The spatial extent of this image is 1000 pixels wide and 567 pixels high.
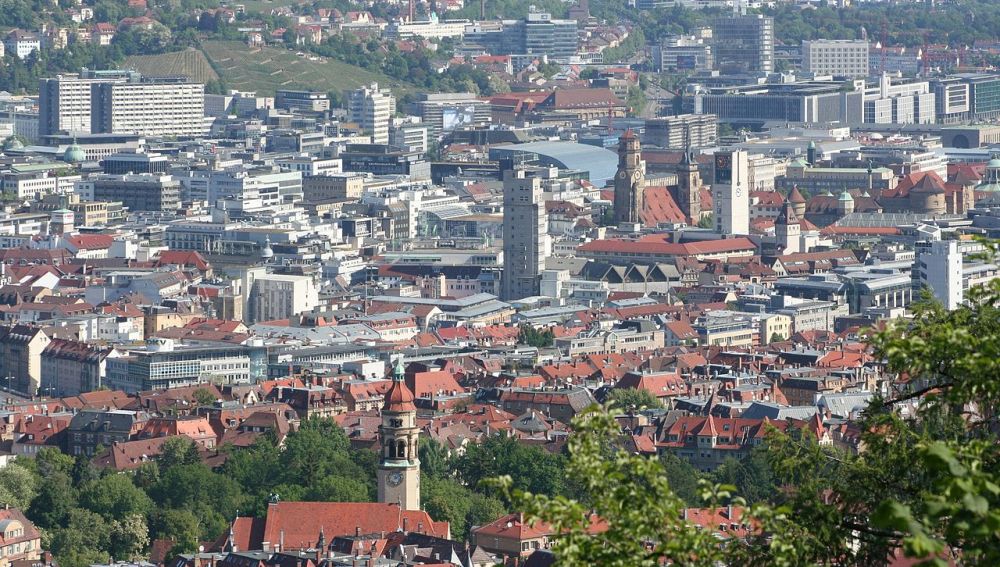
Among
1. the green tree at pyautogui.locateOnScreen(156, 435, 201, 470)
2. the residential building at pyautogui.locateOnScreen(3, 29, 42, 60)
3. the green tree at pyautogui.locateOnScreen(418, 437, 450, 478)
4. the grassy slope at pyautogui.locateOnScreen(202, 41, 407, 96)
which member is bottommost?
the green tree at pyautogui.locateOnScreen(156, 435, 201, 470)

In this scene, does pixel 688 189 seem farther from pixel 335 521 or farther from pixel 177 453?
pixel 335 521

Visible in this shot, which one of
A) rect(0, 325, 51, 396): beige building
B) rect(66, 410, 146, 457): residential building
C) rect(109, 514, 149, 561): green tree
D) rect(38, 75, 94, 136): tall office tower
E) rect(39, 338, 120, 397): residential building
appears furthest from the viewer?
rect(38, 75, 94, 136): tall office tower

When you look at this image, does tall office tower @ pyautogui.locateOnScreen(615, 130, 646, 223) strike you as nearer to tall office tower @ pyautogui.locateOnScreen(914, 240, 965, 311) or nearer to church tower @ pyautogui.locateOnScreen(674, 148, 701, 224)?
church tower @ pyautogui.locateOnScreen(674, 148, 701, 224)

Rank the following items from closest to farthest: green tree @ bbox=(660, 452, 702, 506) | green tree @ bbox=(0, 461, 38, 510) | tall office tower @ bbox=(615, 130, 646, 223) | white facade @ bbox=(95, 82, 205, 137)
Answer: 1. green tree @ bbox=(660, 452, 702, 506)
2. green tree @ bbox=(0, 461, 38, 510)
3. tall office tower @ bbox=(615, 130, 646, 223)
4. white facade @ bbox=(95, 82, 205, 137)

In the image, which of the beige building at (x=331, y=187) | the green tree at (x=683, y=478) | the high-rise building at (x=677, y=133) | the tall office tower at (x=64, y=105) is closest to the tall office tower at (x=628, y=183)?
the beige building at (x=331, y=187)

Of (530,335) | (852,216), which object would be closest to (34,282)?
(530,335)

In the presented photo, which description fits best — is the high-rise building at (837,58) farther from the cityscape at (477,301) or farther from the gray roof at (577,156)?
the gray roof at (577,156)

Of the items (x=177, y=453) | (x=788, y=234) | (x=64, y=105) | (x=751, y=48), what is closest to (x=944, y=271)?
(x=788, y=234)

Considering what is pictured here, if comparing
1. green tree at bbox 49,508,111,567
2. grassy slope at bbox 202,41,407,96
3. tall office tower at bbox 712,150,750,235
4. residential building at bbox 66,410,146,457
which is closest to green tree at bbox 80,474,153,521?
green tree at bbox 49,508,111,567
